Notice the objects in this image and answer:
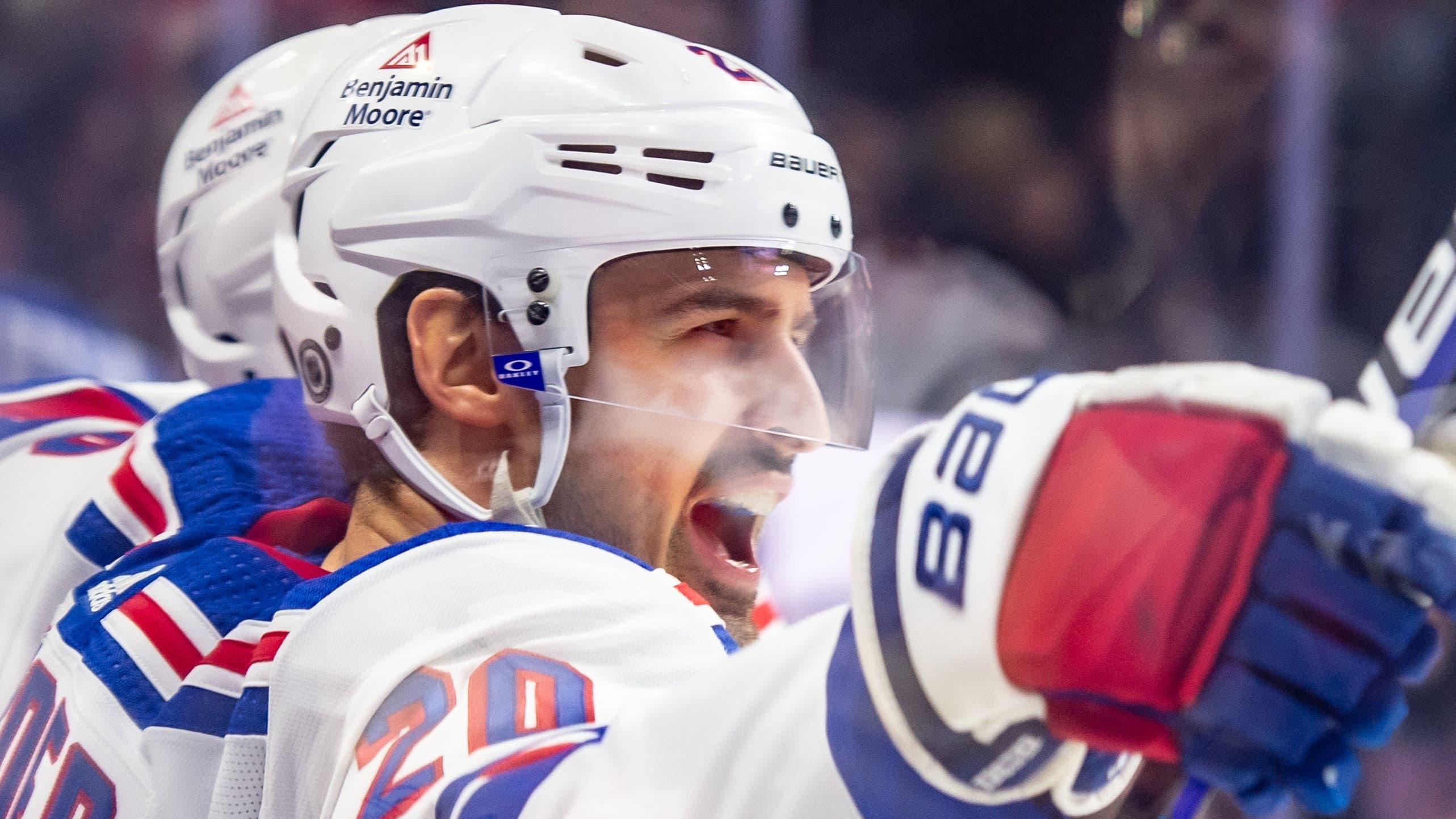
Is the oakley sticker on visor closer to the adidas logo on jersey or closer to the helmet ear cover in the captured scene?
the helmet ear cover

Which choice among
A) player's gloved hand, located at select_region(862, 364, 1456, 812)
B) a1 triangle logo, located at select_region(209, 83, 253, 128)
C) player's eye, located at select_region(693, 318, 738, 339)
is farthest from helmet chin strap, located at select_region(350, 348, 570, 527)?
a1 triangle logo, located at select_region(209, 83, 253, 128)

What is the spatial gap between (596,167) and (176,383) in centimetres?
95

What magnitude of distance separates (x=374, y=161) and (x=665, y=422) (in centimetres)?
33

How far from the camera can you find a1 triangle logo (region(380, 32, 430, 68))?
1.00 metres

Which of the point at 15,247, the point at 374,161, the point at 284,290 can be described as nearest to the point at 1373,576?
the point at 374,161

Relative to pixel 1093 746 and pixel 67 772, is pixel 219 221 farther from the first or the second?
pixel 1093 746

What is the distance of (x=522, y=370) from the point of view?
903mm

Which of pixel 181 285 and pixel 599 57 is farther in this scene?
pixel 181 285

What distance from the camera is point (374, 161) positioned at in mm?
981

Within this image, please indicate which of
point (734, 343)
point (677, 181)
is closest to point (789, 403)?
point (734, 343)

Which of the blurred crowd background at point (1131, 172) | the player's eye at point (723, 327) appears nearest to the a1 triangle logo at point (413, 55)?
the blurred crowd background at point (1131, 172)

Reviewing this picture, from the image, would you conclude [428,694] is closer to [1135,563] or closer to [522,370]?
[522,370]

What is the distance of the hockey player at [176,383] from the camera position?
1.27 metres

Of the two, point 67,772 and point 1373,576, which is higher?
point 1373,576
